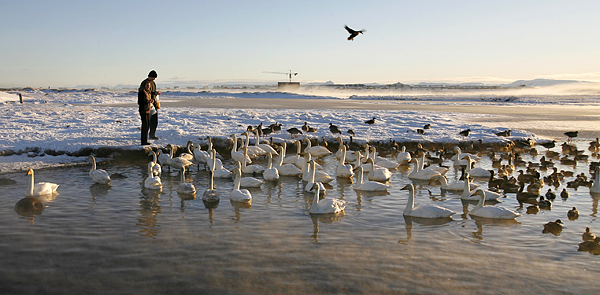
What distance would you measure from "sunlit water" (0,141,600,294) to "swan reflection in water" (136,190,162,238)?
0.07ft

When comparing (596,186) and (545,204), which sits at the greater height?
(596,186)

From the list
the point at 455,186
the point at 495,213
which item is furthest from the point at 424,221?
the point at 455,186

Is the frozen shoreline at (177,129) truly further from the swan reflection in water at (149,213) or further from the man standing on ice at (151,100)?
the swan reflection in water at (149,213)

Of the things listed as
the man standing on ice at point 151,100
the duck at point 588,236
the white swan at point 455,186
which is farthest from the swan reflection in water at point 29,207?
the duck at point 588,236

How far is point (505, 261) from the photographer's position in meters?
6.32

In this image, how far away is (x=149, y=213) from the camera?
321 inches

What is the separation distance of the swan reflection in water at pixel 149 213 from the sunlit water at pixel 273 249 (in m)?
Result: 0.02

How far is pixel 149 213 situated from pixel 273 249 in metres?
2.91

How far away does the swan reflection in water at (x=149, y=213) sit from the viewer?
7.19m

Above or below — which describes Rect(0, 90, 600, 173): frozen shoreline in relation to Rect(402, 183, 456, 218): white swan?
above

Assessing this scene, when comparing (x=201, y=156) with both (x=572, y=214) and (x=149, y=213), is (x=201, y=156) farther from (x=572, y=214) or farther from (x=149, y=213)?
(x=572, y=214)

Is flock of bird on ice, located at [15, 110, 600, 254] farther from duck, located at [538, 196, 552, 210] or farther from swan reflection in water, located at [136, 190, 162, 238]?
swan reflection in water, located at [136, 190, 162, 238]

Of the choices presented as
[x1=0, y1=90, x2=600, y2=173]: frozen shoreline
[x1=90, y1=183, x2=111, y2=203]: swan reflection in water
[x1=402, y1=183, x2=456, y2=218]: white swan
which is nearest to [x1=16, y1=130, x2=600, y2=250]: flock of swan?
[x1=402, y1=183, x2=456, y2=218]: white swan

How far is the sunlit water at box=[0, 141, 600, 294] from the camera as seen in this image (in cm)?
550
